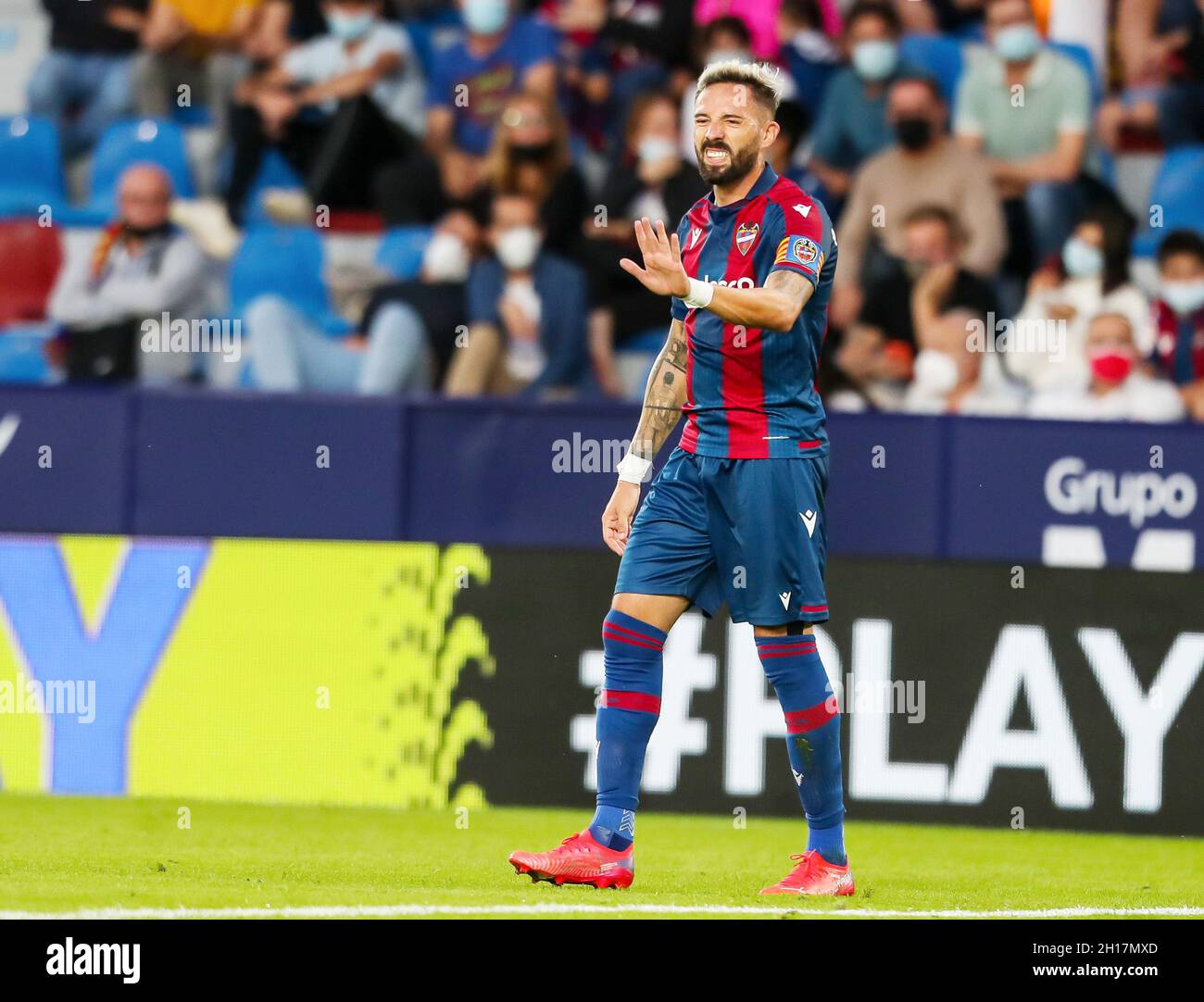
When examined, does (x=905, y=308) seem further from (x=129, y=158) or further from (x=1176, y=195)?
(x=129, y=158)

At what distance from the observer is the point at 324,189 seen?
10.3m

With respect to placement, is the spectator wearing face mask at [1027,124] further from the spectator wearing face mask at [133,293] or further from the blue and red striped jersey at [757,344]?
the blue and red striped jersey at [757,344]

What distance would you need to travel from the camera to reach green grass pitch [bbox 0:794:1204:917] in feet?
17.5

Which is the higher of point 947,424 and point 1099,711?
point 947,424

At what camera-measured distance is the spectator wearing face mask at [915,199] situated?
9680mm

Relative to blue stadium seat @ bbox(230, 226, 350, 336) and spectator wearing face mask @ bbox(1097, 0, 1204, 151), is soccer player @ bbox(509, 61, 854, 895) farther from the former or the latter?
spectator wearing face mask @ bbox(1097, 0, 1204, 151)

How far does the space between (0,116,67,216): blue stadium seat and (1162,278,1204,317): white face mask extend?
5.52 meters

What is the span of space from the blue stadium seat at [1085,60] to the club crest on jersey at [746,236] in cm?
514

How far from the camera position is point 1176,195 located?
10125mm

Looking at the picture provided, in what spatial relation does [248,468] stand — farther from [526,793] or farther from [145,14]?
[145,14]

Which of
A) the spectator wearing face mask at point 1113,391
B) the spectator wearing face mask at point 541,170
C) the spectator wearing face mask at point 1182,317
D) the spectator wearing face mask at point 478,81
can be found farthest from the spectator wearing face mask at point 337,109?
the spectator wearing face mask at point 1182,317

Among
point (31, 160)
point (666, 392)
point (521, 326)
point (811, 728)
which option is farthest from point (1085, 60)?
point (811, 728)
